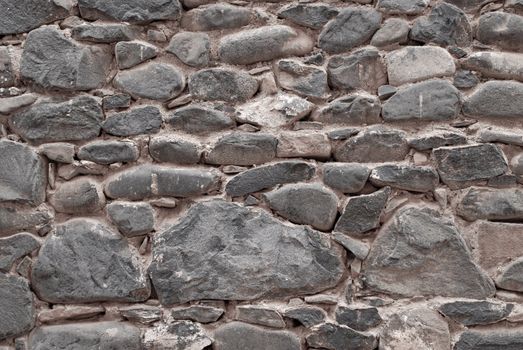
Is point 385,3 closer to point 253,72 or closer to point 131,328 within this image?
point 253,72

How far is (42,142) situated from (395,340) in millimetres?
1193

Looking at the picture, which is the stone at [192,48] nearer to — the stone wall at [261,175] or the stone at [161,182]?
the stone wall at [261,175]

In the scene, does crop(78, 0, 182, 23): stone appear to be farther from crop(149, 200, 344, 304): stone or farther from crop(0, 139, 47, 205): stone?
crop(149, 200, 344, 304): stone

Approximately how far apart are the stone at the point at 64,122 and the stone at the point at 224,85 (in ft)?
1.03

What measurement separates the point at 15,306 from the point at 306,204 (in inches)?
35.6

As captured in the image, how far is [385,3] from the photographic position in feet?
6.23

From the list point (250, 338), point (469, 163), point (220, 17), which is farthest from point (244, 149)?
point (469, 163)

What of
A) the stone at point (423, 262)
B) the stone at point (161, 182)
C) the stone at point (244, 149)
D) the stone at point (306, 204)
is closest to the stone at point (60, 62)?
the stone at point (161, 182)

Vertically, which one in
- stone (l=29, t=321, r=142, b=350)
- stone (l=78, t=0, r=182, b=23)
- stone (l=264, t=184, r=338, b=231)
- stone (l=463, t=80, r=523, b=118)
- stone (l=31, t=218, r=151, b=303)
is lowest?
stone (l=29, t=321, r=142, b=350)

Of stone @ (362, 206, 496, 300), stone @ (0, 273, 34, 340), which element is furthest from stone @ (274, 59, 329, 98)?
stone @ (0, 273, 34, 340)

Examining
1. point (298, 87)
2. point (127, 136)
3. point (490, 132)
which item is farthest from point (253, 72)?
point (490, 132)

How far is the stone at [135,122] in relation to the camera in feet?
6.20

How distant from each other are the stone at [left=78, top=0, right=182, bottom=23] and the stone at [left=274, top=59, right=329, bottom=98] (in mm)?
385

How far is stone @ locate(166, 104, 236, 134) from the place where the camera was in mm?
1880
